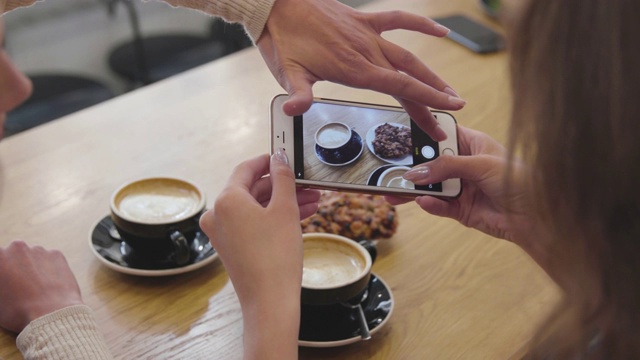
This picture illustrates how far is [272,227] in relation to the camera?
0.90 meters

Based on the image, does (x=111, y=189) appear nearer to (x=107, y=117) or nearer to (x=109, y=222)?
(x=109, y=222)

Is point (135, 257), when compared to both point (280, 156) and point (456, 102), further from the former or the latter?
point (456, 102)

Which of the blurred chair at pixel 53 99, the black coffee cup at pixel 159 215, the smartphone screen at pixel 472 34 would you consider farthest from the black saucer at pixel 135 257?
the blurred chair at pixel 53 99

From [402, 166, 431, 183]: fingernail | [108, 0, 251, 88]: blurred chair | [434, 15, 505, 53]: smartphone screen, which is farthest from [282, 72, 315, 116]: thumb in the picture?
[108, 0, 251, 88]: blurred chair

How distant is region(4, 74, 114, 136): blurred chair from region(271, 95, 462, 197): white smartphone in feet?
4.30

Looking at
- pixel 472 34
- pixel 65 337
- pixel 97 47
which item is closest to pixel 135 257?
pixel 65 337

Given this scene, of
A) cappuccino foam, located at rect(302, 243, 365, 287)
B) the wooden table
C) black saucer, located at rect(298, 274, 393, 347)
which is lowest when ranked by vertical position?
the wooden table

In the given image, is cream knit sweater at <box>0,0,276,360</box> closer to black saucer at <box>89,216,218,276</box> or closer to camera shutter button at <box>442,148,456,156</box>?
black saucer at <box>89,216,218,276</box>

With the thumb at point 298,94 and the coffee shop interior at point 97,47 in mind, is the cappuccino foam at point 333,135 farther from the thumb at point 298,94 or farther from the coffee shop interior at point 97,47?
the coffee shop interior at point 97,47

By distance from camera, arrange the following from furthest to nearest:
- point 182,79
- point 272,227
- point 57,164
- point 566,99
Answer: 1. point 182,79
2. point 57,164
3. point 272,227
4. point 566,99

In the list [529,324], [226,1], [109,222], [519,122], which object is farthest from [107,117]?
[519,122]

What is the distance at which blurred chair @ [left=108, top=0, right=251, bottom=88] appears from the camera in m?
2.49

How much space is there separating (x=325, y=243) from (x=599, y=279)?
1.57 ft

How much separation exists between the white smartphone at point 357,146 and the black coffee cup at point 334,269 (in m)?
0.09
